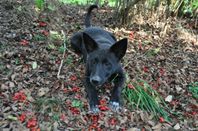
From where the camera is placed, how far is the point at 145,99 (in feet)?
18.3

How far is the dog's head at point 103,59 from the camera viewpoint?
17.1 feet

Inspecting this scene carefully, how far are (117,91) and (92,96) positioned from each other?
41 cm

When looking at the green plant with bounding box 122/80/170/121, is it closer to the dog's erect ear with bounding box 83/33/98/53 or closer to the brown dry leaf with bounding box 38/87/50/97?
the dog's erect ear with bounding box 83/33/98/53

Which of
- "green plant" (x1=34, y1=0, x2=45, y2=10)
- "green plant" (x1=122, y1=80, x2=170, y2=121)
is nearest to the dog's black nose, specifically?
"green plant" (x1=122, y1=80, x2=170, y2=121)

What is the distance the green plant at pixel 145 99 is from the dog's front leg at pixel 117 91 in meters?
0.17

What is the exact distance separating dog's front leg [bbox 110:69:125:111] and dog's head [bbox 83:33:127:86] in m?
0.18

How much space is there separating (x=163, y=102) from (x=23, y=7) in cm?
363

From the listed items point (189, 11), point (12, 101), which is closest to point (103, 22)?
point (189, 11)

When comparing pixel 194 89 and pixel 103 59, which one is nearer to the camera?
pixel 103 59

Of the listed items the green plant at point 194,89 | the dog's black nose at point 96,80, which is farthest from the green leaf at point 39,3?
the green plant at point 194,89

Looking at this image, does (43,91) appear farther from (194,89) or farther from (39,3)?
(39,3)

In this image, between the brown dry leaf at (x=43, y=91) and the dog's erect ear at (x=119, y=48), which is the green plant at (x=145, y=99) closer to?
the dog's erect ear at (x=119, y=48)

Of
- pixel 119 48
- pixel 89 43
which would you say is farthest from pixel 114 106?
pixel 89 43

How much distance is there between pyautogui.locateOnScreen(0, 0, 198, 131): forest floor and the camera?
5039 mm
